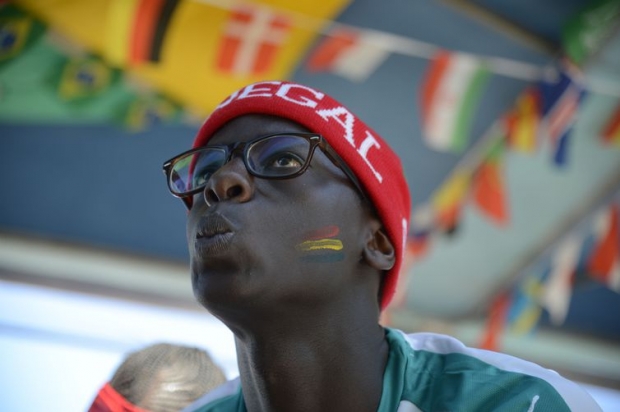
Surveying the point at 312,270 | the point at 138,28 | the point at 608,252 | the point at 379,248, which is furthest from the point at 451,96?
the point at 312,270

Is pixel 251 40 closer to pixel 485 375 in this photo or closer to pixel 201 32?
pixel 201 32

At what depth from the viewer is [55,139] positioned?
4.66 metres

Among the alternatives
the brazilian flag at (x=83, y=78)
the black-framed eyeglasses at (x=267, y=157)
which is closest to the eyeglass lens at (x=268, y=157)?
the black-framed eyeglasses at (x=267, y=157)

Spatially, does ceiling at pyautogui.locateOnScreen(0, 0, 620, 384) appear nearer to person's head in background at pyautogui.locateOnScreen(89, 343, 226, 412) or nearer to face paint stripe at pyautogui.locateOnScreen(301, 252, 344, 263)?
person's head in background at pyautogui.locateOnScreen(89, 343, 226, 412)

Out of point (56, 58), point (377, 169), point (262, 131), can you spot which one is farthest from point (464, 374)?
point (56, 58)

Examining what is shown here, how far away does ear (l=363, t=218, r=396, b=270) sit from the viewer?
5.45 ft

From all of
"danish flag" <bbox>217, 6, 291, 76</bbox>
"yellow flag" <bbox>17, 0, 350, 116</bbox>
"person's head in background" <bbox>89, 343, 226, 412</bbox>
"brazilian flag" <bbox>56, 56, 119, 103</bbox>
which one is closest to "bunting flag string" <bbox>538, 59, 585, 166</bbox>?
"yellow flag" <bbox>17, 0, 350, 116</bbox>

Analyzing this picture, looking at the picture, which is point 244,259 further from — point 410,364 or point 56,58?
point 56,58

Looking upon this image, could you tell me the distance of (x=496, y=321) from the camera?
5949 mm

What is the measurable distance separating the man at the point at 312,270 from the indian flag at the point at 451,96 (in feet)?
7.70

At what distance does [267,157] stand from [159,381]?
41.9 inches

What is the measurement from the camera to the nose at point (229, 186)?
4.94 feet

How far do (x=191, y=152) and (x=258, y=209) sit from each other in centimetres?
25

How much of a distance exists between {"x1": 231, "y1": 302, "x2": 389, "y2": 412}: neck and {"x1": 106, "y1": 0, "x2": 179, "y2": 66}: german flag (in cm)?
242
